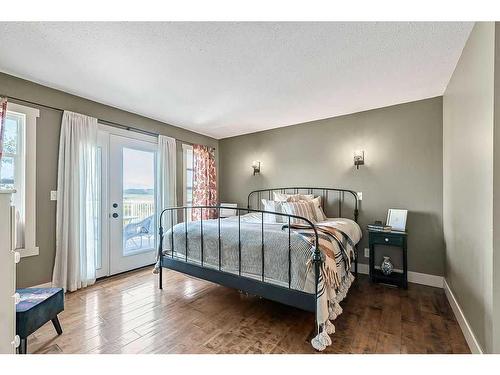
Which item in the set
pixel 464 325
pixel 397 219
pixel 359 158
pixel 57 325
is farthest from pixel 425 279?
pixel 57 325

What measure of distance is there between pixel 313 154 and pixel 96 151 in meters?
3.24

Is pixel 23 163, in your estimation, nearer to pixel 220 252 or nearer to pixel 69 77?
pixel 69 77

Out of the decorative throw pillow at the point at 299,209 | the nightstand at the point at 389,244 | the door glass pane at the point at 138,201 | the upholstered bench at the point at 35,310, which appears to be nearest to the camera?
the upholstered bench at the point at 35,310

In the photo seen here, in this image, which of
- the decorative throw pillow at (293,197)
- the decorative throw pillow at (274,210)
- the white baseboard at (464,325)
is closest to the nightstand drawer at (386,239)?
the white baseboard at (464,325)

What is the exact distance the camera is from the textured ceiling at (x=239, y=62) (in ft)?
5.58

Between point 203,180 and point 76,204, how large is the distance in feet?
7.00

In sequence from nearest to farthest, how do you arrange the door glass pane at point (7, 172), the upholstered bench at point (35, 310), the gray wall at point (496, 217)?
the gray wall at point (496, 217) < the upholstered bench at point (35, 310) < the door glass pane at point (7, 172)

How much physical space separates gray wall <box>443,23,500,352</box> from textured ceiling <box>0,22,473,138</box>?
31 cm

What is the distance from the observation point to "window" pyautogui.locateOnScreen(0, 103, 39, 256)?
240cm

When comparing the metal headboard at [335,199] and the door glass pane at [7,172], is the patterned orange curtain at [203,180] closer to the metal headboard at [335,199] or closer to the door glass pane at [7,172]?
the metal headboard at [335,199]

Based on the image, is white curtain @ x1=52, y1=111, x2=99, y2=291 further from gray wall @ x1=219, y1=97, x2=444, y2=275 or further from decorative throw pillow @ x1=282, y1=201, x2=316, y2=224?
gray wall @ x1=219, y1=97, x2=444, y2=275

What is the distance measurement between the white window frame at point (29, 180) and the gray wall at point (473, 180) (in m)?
4.03

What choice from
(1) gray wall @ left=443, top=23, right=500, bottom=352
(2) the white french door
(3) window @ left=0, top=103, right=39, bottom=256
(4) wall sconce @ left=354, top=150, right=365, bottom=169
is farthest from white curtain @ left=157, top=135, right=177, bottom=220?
(1) gray wall @ left=443, top=23, right=500, bottom=352
